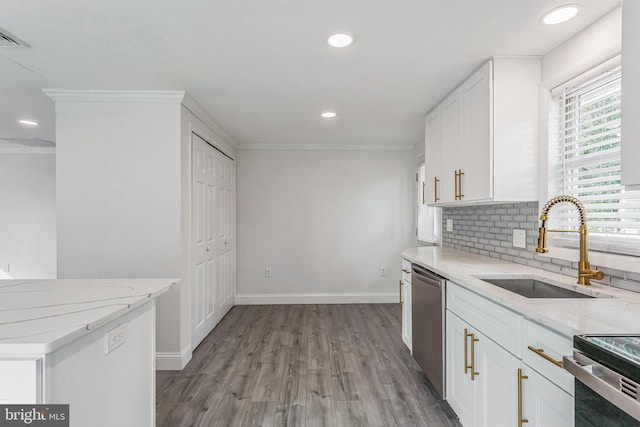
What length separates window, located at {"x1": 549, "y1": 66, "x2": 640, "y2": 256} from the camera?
1574 millimetres

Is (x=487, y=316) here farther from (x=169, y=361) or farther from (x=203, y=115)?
(x=203, y=115)

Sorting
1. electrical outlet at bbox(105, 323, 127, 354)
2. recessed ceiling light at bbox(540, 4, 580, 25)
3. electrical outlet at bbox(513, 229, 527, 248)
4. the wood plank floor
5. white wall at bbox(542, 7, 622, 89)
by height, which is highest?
recessed ceiling light at bbox(540, 4, 580, 25)

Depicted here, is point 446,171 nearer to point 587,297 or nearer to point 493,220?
point 493,220

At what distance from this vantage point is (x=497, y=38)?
1.86 meters

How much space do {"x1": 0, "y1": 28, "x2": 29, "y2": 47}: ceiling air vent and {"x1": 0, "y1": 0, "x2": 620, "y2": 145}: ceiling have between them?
0.05 meters

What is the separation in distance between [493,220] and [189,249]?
8.58 feet

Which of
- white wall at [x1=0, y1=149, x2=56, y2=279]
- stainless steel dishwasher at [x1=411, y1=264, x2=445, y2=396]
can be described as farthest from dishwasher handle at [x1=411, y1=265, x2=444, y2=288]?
white wall at [x1=0, y1=149, x2=56, y2=279]

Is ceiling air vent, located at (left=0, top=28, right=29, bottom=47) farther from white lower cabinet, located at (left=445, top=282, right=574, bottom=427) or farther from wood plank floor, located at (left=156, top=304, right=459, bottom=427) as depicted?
white lower cabinet, located at (left=445, top=282, right=574, bottom=427)

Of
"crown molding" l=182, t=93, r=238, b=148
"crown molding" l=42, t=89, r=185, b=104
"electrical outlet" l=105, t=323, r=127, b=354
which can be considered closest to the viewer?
"electrical outlet" l=105, t=323, r=127, b=354

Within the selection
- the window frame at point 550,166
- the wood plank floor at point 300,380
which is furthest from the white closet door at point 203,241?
the window frame at point 550,166

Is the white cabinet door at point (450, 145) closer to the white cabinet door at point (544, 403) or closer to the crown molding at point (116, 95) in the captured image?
the white cabinet door at point (544, 403)

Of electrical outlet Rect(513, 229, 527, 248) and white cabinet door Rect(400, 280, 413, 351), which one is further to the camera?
white cabinet door Rect(400, 280, 413, 351)

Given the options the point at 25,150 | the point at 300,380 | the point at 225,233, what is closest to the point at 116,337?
the point at 300,380

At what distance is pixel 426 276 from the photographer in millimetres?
2299
